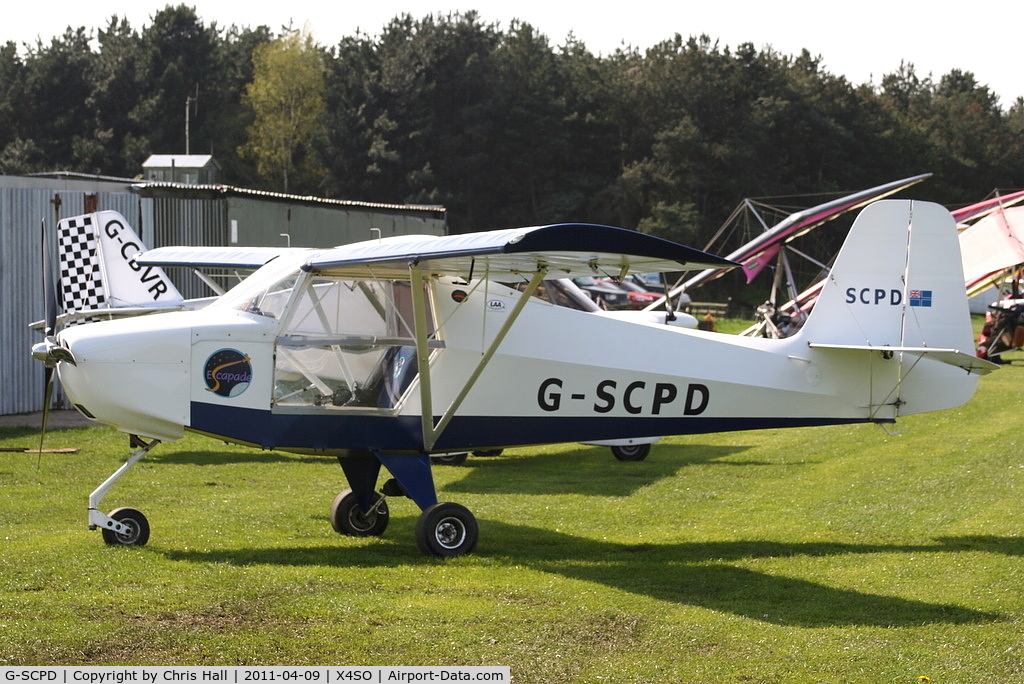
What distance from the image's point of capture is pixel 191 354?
868 cm

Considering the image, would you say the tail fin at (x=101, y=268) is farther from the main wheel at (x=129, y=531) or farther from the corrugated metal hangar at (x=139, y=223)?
the main wheel at (x=129, y=531)

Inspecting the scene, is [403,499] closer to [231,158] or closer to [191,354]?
[191,354]

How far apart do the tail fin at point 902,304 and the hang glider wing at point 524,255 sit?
2629 millimetres

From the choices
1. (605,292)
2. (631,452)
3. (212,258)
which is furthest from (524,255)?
(605,292)

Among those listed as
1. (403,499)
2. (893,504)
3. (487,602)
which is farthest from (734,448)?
(487,602)

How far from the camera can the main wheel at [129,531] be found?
9.08m

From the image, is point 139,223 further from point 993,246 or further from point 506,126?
point 506,126

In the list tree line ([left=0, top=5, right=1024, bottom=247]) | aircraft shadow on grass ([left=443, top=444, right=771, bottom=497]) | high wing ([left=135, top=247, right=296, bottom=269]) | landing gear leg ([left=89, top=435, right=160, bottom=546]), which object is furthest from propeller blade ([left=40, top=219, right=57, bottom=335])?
tree line ([left=0, top=5, right=1024, bottom=247])

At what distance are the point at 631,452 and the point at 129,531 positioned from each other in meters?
7.61

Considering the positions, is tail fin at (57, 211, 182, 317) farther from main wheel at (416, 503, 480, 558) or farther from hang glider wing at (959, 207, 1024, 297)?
hang glider wing at (959, 207, 1024, 297)

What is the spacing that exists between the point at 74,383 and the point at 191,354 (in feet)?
2.90

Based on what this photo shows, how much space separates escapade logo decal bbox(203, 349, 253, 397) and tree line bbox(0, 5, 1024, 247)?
161 feet

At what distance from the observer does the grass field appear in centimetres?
632

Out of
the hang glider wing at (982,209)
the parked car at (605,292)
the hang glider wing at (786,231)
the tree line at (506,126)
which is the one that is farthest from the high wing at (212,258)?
the tree line at (506,126)
